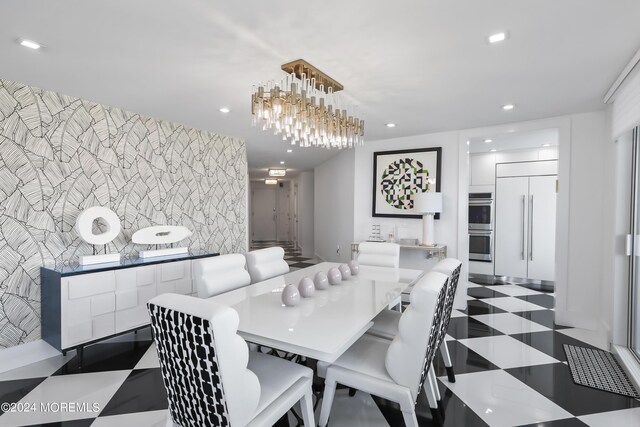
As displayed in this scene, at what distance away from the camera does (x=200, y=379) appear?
1195 mm

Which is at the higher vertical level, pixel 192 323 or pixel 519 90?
pixel 519 90

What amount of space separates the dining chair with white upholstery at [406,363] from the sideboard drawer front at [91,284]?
221cm

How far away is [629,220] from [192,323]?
3641 millimetres

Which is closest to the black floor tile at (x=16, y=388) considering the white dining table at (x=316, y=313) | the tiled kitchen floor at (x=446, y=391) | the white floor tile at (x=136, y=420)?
the tiled kitchen floor at (x=446, y=391)

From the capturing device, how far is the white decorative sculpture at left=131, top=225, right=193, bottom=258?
130 inches

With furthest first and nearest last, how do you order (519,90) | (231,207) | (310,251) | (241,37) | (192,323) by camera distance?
(310,251)
(231,207)
(519,90)
(241,37)
(192,323)

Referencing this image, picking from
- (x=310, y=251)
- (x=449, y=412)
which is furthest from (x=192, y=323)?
(x=310, y=251)

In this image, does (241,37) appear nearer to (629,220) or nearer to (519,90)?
(519,90)

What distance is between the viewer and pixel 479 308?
408cm

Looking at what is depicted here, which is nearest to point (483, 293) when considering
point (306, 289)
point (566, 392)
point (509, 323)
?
point (509, 323)

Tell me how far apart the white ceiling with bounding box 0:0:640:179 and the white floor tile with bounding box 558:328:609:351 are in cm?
237

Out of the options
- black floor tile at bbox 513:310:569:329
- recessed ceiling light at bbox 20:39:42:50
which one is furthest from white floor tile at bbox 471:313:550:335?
recessed ceiling light at bbox 20:39:42:50

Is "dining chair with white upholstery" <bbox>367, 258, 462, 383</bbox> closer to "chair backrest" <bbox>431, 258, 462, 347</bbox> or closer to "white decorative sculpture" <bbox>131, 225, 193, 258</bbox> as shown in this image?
"chair backrest" <bbox>431, 258, 462, 347</bbox>

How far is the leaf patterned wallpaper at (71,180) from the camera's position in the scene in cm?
261
